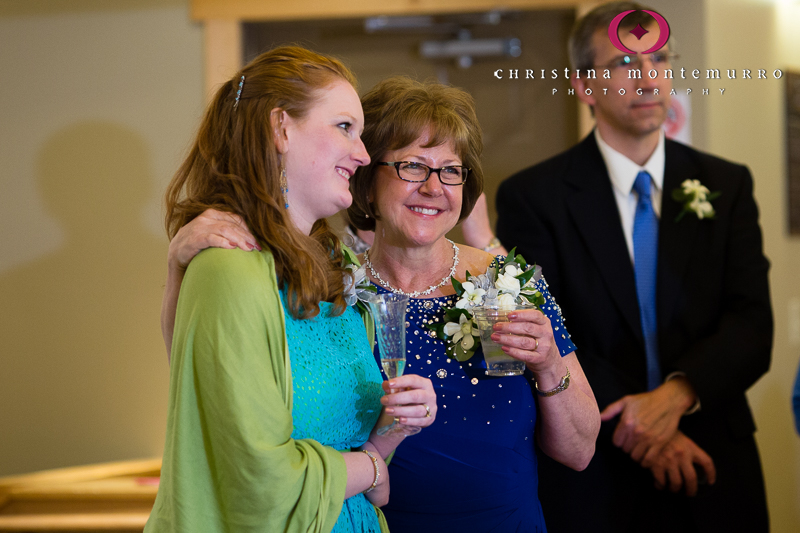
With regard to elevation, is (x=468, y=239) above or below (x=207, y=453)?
above

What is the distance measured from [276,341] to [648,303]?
150 cm

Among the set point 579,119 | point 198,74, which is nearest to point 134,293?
point 198,74

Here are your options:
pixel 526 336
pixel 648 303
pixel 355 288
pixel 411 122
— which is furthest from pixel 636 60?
pixel 355 288

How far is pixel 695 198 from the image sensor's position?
2.33 meters

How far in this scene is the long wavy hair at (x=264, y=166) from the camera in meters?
1.33

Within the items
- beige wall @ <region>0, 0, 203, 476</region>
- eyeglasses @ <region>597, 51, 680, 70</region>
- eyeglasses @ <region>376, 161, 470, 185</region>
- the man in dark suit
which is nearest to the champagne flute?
eyeglasses @ <region>376, 161, 470, 185</region>

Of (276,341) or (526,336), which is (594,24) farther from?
(276,341)

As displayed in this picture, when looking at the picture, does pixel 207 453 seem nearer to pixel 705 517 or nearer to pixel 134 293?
pixel 705 517

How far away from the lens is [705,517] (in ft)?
7.43

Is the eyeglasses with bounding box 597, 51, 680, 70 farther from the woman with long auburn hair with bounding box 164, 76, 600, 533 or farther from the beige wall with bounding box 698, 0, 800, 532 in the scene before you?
the beige wall with bounding box 698, 0, 800, 532

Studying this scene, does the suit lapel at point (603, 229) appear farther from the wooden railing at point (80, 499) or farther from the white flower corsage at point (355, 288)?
the wooden railing at point (80, 499)

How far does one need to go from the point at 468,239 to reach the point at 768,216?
81.2 inches

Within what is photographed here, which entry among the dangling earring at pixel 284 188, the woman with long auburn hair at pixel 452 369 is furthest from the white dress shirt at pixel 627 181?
the dangling earring at pixel 284 188

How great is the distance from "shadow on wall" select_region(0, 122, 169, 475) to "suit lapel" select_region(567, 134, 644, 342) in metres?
2.32
